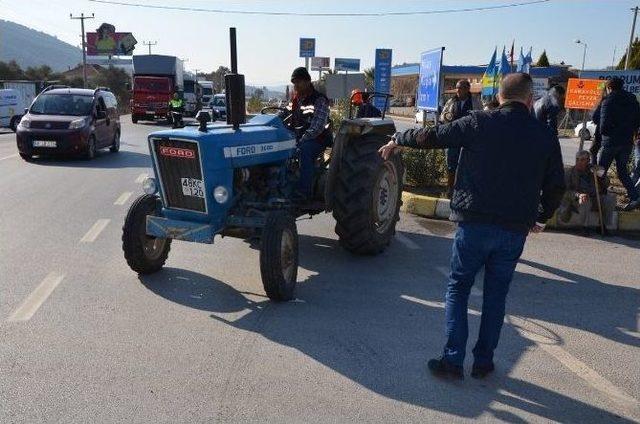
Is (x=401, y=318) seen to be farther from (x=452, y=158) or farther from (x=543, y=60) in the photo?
(x=543, y=60)

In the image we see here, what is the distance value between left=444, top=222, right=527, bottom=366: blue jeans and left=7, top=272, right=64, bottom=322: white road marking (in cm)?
323

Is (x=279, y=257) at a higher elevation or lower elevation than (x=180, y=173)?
lower

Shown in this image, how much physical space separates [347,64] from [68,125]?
24741mm

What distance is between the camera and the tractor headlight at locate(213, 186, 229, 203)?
522 centimetres

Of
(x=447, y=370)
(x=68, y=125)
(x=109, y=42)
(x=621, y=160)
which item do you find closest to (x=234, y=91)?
(x=447, y=370)

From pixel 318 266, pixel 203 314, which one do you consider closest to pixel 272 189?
pixel 318 266

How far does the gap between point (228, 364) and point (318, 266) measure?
2443mm

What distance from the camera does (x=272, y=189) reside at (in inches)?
238

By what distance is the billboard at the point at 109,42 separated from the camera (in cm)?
→ 9250

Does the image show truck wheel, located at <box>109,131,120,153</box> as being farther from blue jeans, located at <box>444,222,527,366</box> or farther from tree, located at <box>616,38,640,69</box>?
tree, located at <box>616,38,640,69</box>

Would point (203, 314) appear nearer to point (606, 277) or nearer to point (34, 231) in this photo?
point (34, 231)

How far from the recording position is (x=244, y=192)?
5.70m

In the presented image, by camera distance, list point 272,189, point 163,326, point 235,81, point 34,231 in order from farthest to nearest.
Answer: point 34,231 < point 272,189 < point 235,81 < point 163,326

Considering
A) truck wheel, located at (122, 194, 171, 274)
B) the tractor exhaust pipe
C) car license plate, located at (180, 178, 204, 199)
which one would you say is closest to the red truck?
truck wheel, located at (122, 194, 171, 274)
